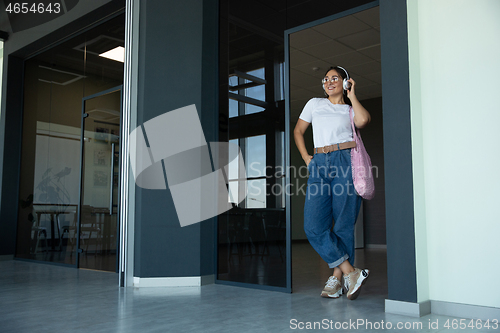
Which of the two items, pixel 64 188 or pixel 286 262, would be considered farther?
pixel 64 188

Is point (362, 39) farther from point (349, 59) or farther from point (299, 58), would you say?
point (299, 58)

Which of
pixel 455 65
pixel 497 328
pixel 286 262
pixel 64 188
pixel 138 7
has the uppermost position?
pixel 138 7

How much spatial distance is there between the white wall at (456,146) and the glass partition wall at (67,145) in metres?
3.51

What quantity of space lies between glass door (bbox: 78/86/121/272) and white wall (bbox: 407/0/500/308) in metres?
3.43

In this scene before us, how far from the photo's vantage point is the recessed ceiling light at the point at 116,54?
518 cm

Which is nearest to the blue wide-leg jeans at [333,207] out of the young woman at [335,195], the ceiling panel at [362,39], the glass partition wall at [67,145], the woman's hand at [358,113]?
the young woman at [335,195]

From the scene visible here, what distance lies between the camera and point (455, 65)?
2744mm

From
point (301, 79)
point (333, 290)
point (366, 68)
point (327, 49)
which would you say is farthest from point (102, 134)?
point (366, 68)

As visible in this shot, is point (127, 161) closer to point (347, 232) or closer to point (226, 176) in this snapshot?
point (226, 176)

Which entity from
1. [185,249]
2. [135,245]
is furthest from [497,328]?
[135,245]

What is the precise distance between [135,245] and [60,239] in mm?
2510

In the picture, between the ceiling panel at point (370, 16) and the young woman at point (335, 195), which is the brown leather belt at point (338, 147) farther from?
the ceiling panel at point (370, 16)

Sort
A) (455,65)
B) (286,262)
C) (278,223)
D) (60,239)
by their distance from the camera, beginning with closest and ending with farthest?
(455,65) → (286,262) → (278,223) → (60,239)

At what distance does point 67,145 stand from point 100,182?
44.9 inches
